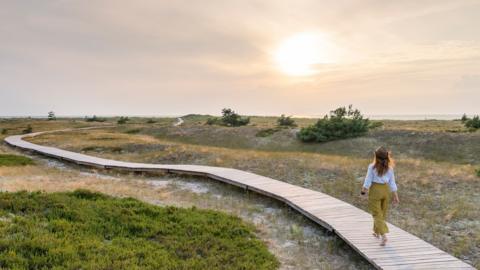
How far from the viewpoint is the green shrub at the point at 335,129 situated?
33.5 meters

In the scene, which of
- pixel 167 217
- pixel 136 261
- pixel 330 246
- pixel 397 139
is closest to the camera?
pixel 136 261

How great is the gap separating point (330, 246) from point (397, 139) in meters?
26.5

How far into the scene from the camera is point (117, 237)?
7.41 m

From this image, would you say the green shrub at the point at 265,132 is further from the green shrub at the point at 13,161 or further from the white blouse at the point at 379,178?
the white blouse at the point at 379,178

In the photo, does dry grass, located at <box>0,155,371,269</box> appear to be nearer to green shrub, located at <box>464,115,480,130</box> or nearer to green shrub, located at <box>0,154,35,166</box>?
green shrub, located at <box>0,154,35,166</box>

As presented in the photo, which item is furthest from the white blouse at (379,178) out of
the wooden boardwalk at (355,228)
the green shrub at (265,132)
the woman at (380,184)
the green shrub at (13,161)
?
the green shrub at (265,132)

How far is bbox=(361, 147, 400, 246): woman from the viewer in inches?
276

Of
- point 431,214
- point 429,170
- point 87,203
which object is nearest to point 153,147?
point 87,203

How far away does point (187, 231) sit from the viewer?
8.18m

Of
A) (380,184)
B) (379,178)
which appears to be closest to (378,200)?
(380,184)

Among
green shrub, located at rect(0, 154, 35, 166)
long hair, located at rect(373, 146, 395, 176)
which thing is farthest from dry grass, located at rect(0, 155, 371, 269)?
long hair, located at rect(373, 146, 395, 176)

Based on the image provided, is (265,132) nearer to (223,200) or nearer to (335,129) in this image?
(335,129)

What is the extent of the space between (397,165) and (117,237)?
1560 cm

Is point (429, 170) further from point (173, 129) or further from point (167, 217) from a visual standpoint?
point (173, 129)
